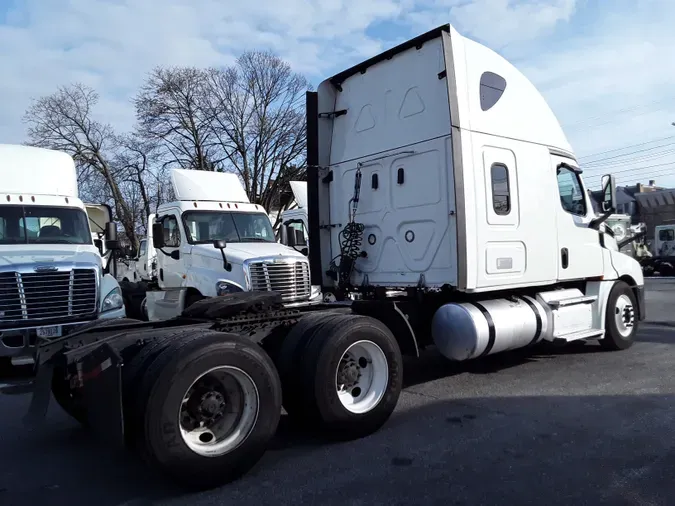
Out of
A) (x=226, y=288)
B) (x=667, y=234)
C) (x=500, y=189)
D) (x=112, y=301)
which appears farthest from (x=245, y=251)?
(x=667, y=234)

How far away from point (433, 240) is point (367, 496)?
11.1ft

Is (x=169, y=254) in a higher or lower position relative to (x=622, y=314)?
higher

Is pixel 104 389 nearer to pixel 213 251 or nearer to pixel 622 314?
pixel 213 251

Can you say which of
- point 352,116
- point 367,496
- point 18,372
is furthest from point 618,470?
point 18,372

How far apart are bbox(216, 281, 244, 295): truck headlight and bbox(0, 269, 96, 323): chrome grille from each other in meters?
1.94

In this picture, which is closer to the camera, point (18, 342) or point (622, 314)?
point (18, 342)

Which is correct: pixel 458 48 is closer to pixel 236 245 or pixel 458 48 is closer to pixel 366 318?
pixel 366 318

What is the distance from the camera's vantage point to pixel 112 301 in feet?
28.6

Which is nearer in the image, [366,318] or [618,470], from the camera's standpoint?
[618,470]

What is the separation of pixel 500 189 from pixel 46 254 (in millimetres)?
6550

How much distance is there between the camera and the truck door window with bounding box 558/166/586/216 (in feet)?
25.8

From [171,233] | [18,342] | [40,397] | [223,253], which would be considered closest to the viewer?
[40,397]

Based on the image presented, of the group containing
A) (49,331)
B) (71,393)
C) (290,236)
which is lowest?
(71,393)

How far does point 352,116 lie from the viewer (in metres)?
7.61
